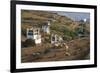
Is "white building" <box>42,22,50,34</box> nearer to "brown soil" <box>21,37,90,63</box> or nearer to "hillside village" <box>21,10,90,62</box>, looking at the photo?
"hillside village" <box>21,10,90,62</box>

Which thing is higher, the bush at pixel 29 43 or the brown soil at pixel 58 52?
the bush at pixel 29 43

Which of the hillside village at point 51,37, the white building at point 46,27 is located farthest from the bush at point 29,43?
the white building at point 46,27

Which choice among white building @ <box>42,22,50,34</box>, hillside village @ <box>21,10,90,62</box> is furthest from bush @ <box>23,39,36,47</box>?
white building @ <box>42,22,50,34</box>

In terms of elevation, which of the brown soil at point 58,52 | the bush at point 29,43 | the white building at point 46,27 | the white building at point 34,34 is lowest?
the brown soil at point 58,52

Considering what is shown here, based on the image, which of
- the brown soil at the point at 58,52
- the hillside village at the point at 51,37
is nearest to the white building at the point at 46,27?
the hillside village at the point at 51,37

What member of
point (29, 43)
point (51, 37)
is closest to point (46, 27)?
point (51, 37)

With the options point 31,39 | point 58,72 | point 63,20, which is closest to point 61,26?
point 63,20

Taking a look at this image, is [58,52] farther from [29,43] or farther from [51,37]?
[29,43]

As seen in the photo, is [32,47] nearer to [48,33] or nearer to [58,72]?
[48,33]

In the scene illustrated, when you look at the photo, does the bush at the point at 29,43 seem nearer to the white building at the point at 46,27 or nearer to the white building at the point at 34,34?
the white building at the point at 34,34
